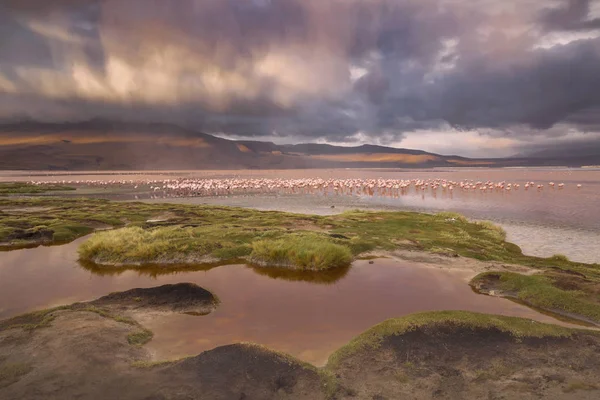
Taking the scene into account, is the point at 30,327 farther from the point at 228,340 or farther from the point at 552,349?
the point at 552,349

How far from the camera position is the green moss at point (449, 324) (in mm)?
9141

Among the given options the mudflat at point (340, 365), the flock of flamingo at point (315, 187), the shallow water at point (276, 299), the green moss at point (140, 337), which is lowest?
the shallow water at point (276, 299)

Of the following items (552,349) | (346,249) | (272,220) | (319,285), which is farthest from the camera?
(272,220)

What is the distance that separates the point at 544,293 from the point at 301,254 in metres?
9.14

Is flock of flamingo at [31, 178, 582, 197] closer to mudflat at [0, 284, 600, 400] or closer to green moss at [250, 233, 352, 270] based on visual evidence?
green moss at [250, 233, 352, 270]

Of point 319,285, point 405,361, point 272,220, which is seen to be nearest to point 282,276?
point 319,285

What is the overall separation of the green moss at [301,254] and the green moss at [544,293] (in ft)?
18.5

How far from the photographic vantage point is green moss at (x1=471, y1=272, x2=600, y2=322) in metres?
11.3

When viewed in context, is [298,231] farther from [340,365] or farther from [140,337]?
[340,365]

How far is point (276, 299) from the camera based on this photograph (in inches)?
507

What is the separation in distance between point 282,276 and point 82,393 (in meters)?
9.21

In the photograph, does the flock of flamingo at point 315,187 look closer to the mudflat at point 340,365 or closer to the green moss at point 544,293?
the green moss at point 544,293

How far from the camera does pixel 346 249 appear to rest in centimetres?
1798

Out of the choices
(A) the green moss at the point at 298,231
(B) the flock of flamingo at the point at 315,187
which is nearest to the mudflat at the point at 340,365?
(A) the green moss at the point at 298,231
